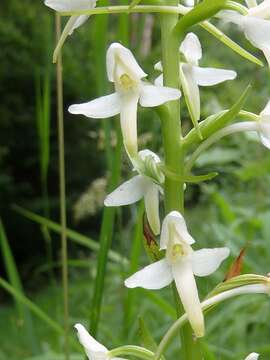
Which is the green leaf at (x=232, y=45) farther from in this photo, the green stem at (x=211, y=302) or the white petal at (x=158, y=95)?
the green stem at (x=211, y=302)

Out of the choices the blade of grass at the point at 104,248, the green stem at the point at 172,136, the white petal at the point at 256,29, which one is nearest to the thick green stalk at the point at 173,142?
the green stem at the point at 172,136

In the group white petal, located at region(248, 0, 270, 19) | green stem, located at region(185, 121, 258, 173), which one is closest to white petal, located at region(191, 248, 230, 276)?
green stem, located at region(185, 121, 258, 173)

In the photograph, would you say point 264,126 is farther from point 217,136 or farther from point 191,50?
point 191,50

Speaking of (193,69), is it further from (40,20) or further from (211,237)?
(40,20)

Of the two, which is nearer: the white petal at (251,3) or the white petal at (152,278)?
the white petal at (152,278)

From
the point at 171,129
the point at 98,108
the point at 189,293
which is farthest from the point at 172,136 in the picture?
the point at 189,293

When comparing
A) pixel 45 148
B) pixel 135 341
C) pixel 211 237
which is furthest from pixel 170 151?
pixel 211 237
